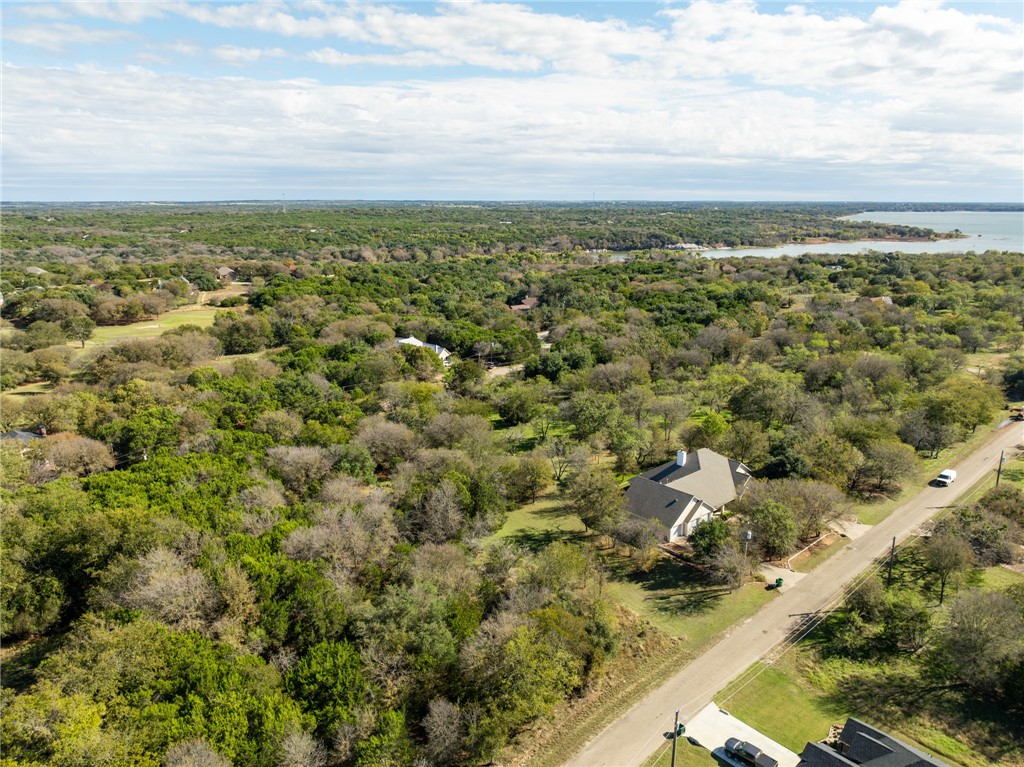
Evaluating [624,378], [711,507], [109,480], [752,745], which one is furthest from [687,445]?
[109,480]

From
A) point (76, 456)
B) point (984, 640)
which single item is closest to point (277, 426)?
point (76, 456)

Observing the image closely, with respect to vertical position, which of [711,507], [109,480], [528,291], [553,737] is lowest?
[553,737]

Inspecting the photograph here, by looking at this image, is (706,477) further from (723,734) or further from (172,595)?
(172,595)

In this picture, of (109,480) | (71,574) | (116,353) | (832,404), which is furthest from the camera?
(116,353)

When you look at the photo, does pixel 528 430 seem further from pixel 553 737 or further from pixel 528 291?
pixel 528 291

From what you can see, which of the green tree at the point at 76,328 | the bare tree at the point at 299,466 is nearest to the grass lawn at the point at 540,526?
the bare tree at the point at 299,466

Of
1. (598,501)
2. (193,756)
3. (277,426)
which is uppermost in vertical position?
(277,426)

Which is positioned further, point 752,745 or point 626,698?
point 626,698

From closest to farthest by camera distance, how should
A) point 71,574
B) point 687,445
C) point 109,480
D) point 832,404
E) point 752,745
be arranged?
point 752,745 → point 71,574 → point 109,480 → point 687,445 → point 832,404
